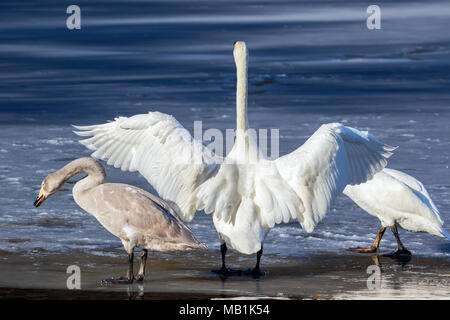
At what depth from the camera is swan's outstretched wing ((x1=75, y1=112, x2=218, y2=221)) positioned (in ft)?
22.9

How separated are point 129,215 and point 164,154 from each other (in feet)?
2.02

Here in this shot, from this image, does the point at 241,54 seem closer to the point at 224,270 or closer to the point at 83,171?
the point at 83,171

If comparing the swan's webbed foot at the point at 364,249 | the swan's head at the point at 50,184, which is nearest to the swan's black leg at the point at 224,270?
the swan's webbed foot at the point at 364,249

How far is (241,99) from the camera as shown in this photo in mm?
7590

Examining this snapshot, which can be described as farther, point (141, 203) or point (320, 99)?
point (320, 99)

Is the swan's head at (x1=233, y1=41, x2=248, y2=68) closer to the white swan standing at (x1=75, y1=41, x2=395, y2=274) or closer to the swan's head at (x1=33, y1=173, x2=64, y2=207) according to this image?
the white swan standing at (x1=75, y1=41, x2=395, y2=274)

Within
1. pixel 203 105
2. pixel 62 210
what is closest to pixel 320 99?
pixel 203 105

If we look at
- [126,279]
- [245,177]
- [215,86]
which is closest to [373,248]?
[245,177]

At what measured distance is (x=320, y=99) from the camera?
16.0m

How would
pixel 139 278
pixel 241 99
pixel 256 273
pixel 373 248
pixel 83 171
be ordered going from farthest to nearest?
pixel 373 248 → pixel 241 99 → pixel 83 171 → pixel 256 273 → pixel 139 278

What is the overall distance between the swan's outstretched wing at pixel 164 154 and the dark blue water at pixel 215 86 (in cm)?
82

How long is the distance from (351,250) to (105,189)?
2.15m

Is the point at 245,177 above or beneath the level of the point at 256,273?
above

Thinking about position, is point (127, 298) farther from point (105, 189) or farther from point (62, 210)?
point (62, 210)
